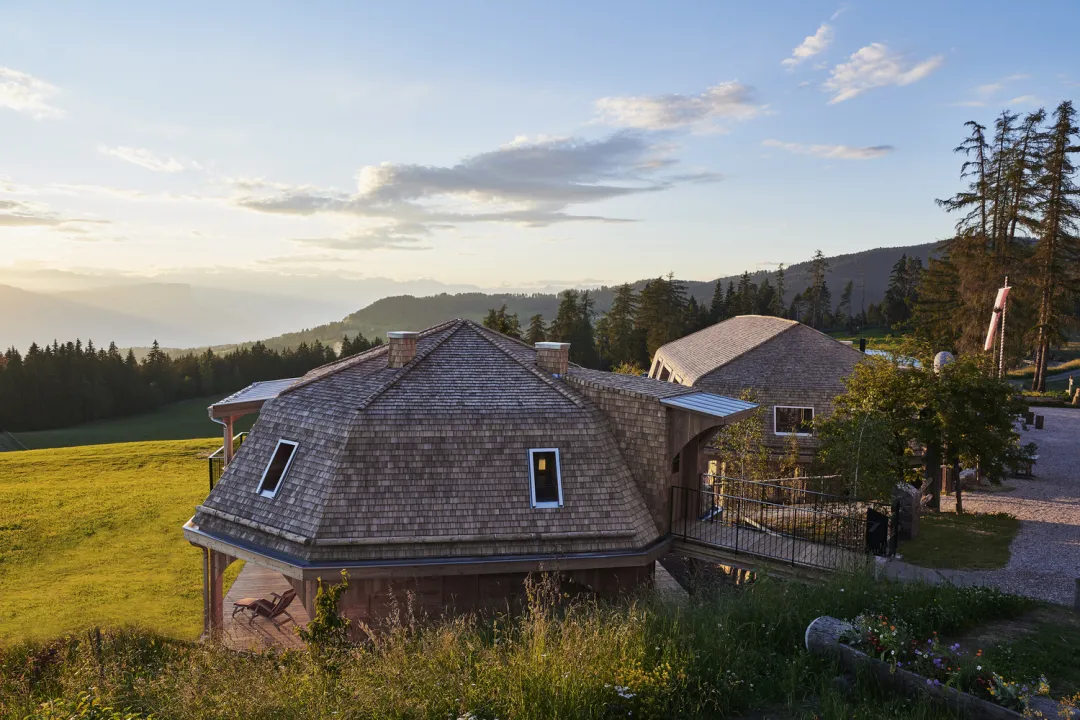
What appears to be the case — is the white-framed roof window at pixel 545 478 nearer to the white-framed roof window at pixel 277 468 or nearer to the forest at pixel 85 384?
the white-framed roof window at pixel 277 468

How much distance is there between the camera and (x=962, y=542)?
653 inches

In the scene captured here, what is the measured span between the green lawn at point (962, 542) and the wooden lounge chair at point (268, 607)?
14.4m

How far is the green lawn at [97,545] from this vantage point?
1720 cm

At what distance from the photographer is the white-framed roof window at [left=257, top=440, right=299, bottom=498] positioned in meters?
14.0

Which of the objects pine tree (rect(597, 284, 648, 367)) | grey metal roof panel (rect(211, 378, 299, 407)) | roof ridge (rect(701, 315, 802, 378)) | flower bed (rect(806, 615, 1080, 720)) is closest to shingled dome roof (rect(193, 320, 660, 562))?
grey metal roof panel (rect(211, 378, 299, 407))

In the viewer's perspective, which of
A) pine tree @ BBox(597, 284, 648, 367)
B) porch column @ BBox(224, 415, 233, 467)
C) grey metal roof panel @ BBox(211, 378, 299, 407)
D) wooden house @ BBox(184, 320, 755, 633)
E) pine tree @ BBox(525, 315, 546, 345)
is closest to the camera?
wooden house @ BBox(184, 320, 755, 633)

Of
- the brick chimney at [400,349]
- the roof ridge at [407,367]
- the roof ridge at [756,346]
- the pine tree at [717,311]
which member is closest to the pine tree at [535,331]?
the pine tree at [717,311]

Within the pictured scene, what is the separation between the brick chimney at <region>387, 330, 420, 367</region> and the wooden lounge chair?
6040mm

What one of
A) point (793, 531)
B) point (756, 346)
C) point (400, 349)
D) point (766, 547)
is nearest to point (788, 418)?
point (756, 346)

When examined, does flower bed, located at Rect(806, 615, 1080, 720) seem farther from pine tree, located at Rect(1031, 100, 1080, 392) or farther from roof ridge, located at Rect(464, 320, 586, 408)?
pine tree, located at Rect(1031, 100, 1080, 392)

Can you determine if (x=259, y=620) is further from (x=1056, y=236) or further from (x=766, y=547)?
(x=1056, y=236)

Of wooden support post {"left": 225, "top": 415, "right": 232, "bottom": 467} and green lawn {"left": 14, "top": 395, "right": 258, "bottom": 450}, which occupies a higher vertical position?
→ wooden support post {"left": 225, "top": 415, "right": 232, "bottom": 467}

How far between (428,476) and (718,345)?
20858mm

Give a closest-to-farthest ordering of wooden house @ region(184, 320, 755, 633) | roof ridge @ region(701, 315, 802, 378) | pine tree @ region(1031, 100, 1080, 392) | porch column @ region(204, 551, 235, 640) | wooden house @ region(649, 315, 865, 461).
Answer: wooden house @ region(184, 320, 755, 633), porch column @ region(204, 551, 235, 640), wooden house @ region(649, 315, 865, 461), roof ridge @ region(701, 315, 802, 378), pine tree @ region(1031, 100, 1080, 392)
